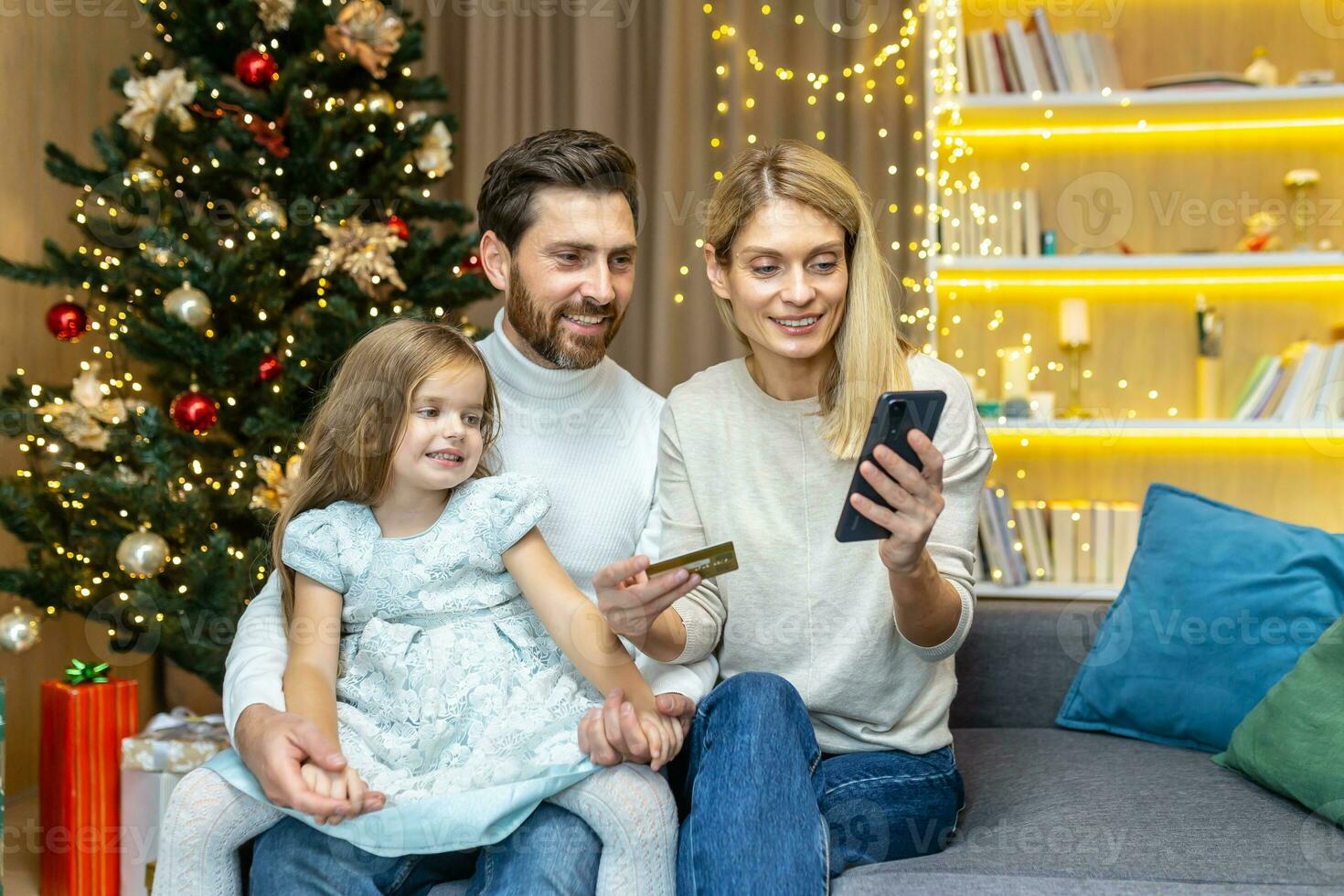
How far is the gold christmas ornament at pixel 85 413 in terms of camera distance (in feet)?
7.18

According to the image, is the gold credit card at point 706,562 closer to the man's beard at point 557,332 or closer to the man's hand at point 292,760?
the man's hand at point 292,760

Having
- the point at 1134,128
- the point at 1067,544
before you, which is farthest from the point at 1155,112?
the point at 1067,544

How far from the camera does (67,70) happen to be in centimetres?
280

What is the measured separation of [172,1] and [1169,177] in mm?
2439

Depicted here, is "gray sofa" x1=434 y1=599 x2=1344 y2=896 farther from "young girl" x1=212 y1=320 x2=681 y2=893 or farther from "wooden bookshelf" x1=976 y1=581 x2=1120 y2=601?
"wooden bookshelf" x1=976 y1=581 x2=1120 y2=601

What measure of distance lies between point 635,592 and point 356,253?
133cm

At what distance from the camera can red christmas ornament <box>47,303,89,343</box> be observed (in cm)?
224

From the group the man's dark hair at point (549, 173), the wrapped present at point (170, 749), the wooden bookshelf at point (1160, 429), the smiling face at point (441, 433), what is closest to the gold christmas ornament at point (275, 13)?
the man's dark hair at point (549, 173)

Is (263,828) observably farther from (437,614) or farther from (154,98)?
(154,98)

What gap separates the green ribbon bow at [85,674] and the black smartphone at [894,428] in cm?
155

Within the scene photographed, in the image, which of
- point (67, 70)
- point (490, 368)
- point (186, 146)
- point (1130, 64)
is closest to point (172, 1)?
point (186, 146)

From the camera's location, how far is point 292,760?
3.91 feet

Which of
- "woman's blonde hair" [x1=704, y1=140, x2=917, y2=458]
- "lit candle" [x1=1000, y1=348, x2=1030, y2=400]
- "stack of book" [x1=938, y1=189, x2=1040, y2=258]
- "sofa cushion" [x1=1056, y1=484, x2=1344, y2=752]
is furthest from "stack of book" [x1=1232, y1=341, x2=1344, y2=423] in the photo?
"woman's blonde hair" [x1=704, y1=140, x2=917, y2=458]

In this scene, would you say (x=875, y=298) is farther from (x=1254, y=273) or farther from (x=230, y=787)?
(x=1254, y=273)
